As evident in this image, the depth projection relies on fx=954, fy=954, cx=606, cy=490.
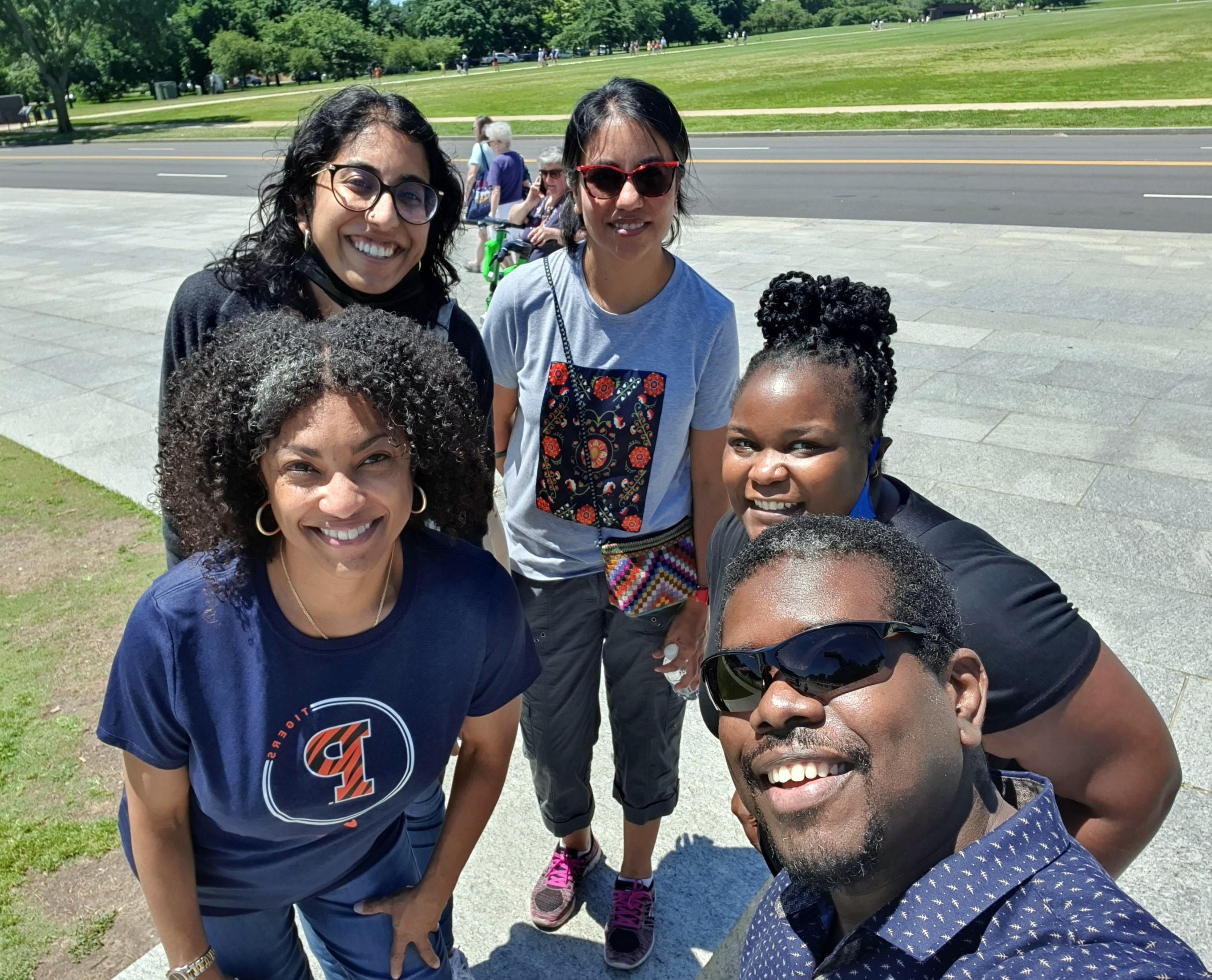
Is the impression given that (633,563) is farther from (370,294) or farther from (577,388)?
(370,294)

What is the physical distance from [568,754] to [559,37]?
93687mm

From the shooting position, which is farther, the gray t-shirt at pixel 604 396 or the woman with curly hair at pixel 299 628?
the gray t-shirt at pixel 604 396

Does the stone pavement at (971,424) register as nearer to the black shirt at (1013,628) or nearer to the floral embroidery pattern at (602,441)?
the black shirt at (1013,628)

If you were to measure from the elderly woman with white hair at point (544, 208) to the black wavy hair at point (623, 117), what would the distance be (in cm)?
478

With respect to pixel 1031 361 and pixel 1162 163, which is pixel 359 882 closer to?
pixel 1031 361

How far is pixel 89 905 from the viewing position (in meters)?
3.00

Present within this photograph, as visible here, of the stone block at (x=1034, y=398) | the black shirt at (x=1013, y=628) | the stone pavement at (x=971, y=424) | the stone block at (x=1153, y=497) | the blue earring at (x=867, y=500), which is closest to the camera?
the black shirt at (x=1013, y=628)

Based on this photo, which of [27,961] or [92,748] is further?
[92,748]

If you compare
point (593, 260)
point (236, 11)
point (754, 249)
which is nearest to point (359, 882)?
point (593, 260)

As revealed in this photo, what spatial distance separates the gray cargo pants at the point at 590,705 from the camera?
2699mm

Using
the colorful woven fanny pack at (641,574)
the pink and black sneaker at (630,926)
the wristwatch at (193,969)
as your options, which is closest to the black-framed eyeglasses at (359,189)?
the colorful woven fanny pack at (641,574)

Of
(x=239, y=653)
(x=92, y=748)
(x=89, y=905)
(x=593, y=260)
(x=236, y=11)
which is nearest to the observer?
(x=239, y=653)

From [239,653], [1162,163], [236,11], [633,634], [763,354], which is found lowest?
[1162,163]

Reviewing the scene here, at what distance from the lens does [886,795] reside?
4.05 feet
